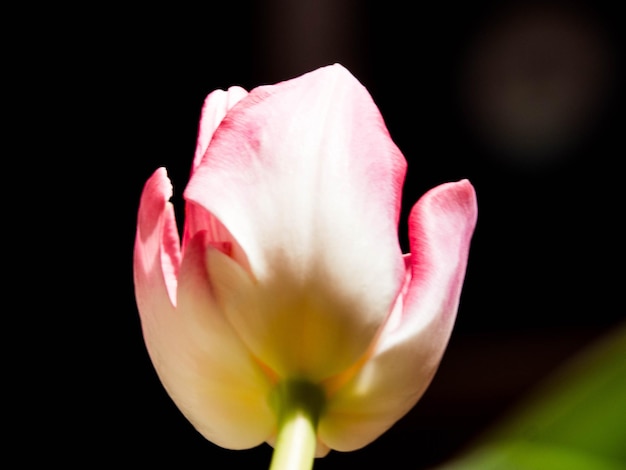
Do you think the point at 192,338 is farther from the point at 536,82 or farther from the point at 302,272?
the point at 536,82

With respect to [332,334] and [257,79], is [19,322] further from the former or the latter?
[332,334]

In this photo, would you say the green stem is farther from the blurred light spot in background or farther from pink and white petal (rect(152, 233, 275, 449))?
the blurred light spot in background

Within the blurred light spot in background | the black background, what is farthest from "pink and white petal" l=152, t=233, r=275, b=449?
the blurred light spot in background

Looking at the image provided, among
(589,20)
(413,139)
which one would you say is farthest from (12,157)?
(589,20)

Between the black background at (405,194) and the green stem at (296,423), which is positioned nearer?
the green stem at (296,423)

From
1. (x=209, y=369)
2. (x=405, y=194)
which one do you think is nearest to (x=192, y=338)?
(x=209, y=369)

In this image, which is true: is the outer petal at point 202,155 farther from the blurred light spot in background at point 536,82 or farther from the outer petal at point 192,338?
the blurred light spot in background at point 536,82

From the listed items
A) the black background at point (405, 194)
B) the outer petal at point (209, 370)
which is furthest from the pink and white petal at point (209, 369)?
the black background at point (405, 194)
